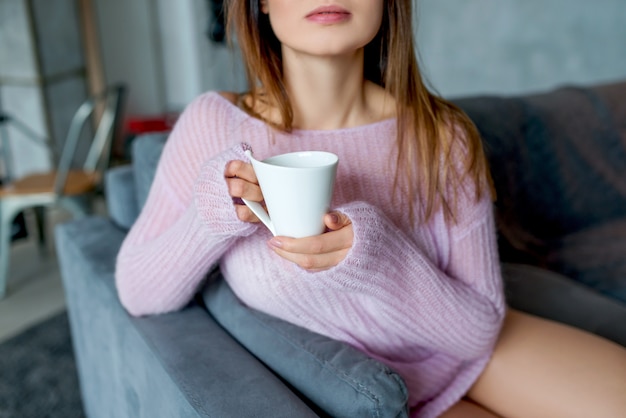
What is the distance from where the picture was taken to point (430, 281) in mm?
778

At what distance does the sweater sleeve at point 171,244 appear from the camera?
756 mm

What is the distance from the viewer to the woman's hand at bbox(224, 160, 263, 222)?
620 mm

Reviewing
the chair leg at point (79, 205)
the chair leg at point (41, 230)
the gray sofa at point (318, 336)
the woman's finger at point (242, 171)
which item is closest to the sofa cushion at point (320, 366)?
the gray sofa at point (318, 336)

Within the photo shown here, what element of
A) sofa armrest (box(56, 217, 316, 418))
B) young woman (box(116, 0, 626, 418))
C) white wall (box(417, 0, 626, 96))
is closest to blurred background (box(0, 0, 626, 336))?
white wall (box(417, 0, 626, 96))

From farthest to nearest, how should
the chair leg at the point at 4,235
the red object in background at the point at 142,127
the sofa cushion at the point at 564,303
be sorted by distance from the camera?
1. the red object in background at the point at 142,127
2. the chair leg at the point at 4,235
3. the sofa cushion at the point at 564,303

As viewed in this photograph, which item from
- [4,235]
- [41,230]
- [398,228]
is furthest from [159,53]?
[398,228]

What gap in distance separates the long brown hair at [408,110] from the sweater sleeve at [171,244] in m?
0.14

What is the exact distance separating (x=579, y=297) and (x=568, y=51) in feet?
6.43

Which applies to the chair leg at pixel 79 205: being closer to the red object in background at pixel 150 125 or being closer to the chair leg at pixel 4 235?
the chair leg at pixel 4 235

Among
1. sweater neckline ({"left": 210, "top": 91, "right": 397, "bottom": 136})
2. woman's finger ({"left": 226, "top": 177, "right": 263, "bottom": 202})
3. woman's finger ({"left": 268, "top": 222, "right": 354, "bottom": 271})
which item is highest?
sweater neckline ({"left": 210, "top": 91, "right": 397, "bottom": 136})

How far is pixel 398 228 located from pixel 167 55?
12.7 feet

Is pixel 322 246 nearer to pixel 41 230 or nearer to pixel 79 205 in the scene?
pixel 79 205

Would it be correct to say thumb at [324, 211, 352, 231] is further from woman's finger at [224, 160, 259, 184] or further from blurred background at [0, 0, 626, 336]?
blurred background at [0, 0, 626, 336]

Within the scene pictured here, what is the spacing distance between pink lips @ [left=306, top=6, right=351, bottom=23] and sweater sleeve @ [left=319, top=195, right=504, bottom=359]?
9.8 inches
